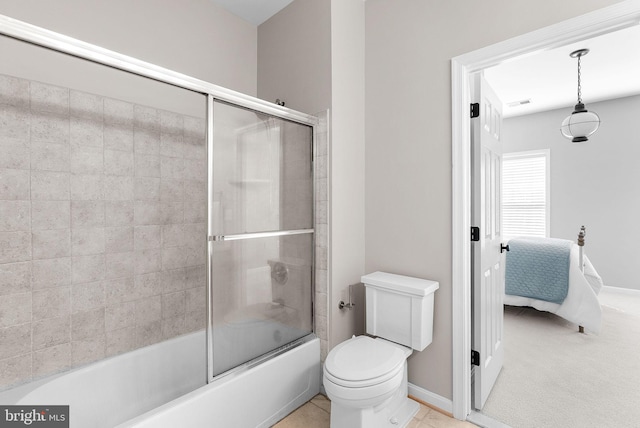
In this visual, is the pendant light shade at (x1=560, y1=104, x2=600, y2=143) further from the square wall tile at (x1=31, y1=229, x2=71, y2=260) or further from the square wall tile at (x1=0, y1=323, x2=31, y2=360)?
the square wall tile at (x1=0, y1=323, x2=31, y2=360)

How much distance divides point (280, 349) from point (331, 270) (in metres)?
0.58

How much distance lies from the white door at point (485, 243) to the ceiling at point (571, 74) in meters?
1.25

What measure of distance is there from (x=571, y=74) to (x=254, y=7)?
3547mm

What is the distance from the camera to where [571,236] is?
4.65 metres

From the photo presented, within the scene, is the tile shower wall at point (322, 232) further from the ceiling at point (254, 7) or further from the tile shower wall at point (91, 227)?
the ceiling at point (254, 7)

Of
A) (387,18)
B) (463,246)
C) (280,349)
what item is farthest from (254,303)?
(387,18)

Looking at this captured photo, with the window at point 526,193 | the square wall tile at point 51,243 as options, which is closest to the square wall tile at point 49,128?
the square wall tile at point 51,243

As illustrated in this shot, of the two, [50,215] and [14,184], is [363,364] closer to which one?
[50,215]

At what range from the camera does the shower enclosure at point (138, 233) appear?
Result: 151cm

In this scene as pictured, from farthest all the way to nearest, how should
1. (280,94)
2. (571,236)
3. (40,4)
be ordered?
(571,236) < (280,94) < (40,4)

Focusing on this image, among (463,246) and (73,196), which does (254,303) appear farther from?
(463,246)

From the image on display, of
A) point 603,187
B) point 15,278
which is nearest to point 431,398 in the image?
point 15,278

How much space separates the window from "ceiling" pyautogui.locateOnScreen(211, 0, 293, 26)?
174 inches

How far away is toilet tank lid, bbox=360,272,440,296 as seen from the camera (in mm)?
1821
